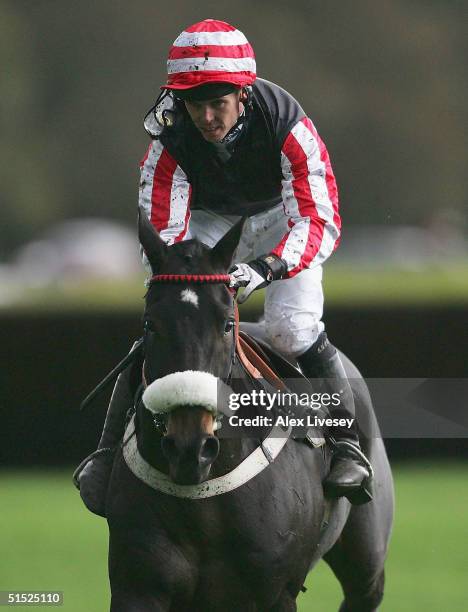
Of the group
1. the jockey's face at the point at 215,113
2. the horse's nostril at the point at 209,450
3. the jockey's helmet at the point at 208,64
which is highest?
the jockey's helmet at the point at 208,64

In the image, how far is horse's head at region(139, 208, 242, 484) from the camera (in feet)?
12.2

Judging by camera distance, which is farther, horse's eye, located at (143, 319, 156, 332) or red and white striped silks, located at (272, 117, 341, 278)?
red and white striped silks, located at (272, 117, 341, 278)

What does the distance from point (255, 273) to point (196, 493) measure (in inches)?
27.4

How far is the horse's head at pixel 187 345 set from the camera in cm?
372

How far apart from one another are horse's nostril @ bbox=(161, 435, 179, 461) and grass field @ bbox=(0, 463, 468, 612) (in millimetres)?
2805

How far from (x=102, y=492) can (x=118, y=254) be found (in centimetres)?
1682

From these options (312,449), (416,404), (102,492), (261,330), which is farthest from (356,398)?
(416,404)

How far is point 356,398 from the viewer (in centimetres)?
548

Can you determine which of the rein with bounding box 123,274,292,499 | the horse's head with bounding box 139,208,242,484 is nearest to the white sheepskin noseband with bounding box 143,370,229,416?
the horse's head with bounding box 139,208,242,484

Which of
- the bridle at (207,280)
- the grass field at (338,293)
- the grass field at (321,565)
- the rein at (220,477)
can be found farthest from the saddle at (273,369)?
the grass field at (338,293)

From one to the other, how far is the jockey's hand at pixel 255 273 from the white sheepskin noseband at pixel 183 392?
41 cm

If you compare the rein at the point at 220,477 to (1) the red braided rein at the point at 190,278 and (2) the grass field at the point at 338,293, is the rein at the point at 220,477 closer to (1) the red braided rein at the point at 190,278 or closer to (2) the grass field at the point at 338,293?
(1) the red braided rein at the point at 190,278

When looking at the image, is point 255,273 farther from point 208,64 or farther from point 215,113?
point 208,64

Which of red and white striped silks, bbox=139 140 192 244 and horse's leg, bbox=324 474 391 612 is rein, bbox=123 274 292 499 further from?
horse's leg, bbox=324 474 391 612
